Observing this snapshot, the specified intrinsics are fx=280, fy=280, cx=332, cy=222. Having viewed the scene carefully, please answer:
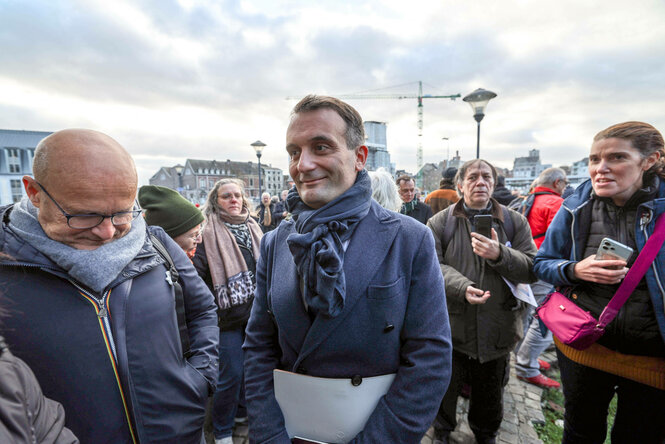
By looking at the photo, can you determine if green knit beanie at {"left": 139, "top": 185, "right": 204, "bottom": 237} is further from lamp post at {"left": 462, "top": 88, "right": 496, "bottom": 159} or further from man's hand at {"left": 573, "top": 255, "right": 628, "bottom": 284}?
lamp post at {"left": 462, "top": 88, "right": 496, "bottom": 159}

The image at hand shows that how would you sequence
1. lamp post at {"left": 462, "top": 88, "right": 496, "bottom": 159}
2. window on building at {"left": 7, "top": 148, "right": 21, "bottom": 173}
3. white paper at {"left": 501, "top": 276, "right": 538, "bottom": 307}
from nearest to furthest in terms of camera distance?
white paper at {"left": 501, "top": 276, "right": 538, "bottom": 307} → lamp post at {"left": 462, "top": 88, "right": 496, "bottom": 159} → window on building at {"left": 7, "top": 148, "right": 21, "bottom": 173}

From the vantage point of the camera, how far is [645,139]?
70.8 inches

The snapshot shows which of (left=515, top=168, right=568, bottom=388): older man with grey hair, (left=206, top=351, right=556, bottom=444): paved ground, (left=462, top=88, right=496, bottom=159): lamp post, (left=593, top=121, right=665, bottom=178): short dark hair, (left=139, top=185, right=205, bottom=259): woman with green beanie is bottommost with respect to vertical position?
(left=206, top=351, right=556, bottom=444): paved ground

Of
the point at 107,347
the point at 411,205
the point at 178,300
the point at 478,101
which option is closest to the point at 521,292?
the point at 178,300

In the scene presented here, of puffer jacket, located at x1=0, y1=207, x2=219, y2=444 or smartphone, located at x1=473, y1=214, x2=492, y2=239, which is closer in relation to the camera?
puffer jacket, located at x1=0, y1=207, x2=219, y2=444

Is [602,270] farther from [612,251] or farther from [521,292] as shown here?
[521,292]

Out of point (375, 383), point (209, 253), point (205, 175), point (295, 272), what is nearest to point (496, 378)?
point (375, 383)

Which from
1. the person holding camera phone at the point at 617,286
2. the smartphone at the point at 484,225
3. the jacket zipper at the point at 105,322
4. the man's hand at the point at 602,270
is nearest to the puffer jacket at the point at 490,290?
the smartphone at the point at 484,225

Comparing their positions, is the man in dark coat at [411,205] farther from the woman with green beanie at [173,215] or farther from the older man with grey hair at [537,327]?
the woman with green beanie at [173,215]

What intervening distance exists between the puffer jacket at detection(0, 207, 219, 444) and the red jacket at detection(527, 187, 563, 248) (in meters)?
4.18

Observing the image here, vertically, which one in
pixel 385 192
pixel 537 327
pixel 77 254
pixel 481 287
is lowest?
pixel 537 327

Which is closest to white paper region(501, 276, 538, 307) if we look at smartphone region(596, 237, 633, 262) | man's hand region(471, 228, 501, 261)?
man's hand region(471, 228, 501, 261)

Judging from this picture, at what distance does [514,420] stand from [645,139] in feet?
9.39

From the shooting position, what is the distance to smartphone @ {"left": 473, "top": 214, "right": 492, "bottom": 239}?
2.29 m
